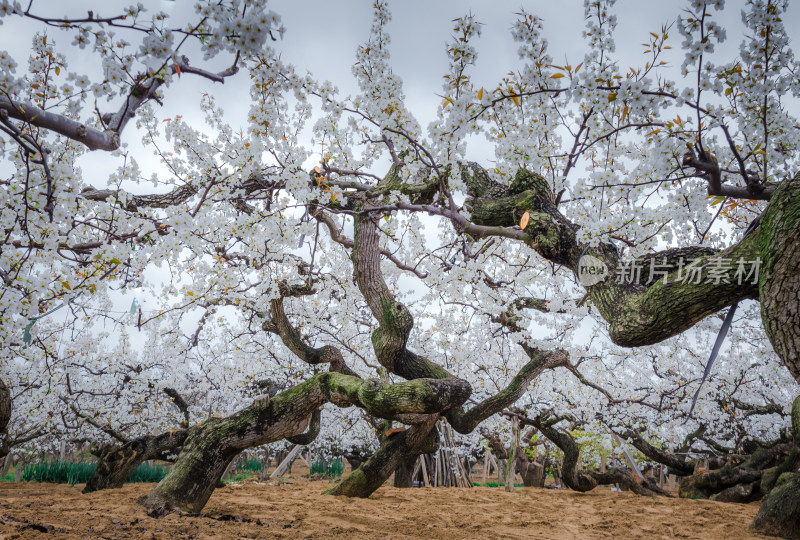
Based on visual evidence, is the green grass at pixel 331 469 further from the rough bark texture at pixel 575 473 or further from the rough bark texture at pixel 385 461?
the rough bark texture at pixel 385 461

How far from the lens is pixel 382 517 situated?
4121mm

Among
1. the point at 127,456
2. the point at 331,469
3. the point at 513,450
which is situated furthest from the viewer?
the point at 331,469

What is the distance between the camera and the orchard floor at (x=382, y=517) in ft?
9.51

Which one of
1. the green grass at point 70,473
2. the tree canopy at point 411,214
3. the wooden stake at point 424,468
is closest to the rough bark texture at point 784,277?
the tree canopy at point 411,214

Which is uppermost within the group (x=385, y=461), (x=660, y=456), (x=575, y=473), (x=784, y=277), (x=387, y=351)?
(x=784, y=277)

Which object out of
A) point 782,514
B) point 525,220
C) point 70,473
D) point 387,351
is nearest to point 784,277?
point 525,220

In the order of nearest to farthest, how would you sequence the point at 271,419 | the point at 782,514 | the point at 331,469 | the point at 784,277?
the point at 784,277
the point at 271,419
the point at 782,514
the point at 331,469

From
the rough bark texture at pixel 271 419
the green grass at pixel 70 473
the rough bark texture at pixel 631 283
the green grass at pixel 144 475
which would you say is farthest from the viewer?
the green grass at pixel 70 473

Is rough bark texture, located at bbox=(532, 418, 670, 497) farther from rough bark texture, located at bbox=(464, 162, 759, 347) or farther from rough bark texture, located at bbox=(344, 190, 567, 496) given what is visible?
rough bark texture, located at bbox=(464, 162, 759, 347)

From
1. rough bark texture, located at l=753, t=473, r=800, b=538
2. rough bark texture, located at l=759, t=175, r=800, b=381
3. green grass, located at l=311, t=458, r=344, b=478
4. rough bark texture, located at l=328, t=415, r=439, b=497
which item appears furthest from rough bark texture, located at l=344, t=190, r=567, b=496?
green grass, located at l=311, t=458, r=344, b=478

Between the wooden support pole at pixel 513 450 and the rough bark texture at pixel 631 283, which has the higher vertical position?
the rough bark texture at pixel 631 283

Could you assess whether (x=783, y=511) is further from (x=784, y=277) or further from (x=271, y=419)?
(x=271, y=419)

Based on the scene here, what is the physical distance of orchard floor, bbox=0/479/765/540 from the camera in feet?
9.51

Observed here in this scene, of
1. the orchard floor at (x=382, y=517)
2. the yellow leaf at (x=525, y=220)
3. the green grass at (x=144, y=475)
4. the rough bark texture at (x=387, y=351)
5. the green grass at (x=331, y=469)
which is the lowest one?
the green grass at (x=331, y=469)
